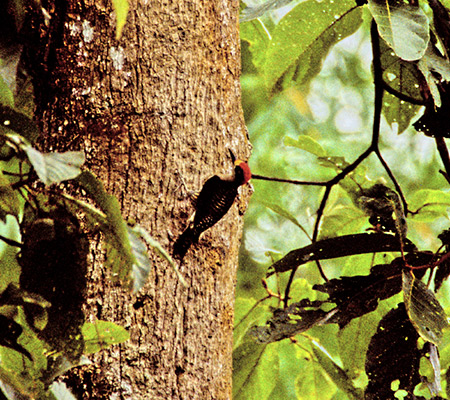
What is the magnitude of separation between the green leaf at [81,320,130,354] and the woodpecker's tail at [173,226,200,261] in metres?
0.12

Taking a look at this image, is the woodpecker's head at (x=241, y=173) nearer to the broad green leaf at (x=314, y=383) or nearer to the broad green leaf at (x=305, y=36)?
the broad green leaf at (x=305, y=36)

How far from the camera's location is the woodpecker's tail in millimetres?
724

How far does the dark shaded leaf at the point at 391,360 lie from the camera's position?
0.92m

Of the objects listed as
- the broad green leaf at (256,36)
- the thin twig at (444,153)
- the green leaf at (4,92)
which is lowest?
the thin twig at (444,153)

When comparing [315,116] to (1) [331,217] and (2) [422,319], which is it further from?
(2) [422,319]

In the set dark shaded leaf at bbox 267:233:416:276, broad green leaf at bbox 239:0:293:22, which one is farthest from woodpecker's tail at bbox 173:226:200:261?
broad green leaf at bbox 239:0:293:22

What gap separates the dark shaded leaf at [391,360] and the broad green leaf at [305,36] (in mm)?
686

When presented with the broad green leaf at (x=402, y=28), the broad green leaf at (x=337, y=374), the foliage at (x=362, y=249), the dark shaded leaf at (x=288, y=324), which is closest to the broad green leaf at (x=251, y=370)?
the foliage at (x=362, y=249)

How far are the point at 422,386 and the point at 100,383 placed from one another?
0.56 metres

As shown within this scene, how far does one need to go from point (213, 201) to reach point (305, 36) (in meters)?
0.75

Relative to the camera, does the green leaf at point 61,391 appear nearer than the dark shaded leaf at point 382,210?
Yes

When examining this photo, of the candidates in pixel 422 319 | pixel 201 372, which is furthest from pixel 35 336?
pixel 422 319

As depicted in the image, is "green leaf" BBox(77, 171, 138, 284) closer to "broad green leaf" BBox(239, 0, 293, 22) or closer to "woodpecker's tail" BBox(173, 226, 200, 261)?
"woodpecker's tail" BBox(173, 226, 200, 261)

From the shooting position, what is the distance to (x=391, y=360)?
0.93m
